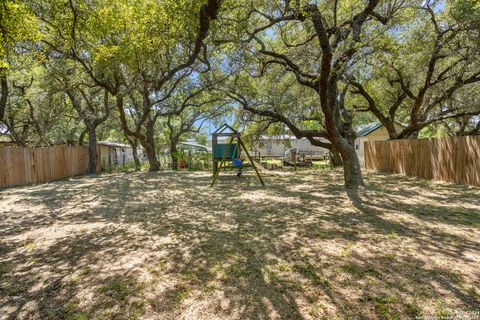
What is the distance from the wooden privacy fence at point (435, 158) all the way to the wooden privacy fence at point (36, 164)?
15.8m

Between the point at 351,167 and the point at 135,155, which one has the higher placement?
the point at 135,155

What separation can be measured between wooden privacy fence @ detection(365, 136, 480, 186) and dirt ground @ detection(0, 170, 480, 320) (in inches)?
119

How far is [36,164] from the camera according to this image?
37.5ft

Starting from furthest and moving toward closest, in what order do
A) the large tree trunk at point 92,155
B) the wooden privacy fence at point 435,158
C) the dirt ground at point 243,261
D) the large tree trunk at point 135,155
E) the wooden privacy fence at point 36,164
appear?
the large tree trunk at point 135,155 → the large tree trunk at point 92,155 → the wooden privacy fence at point 36,164 → the wooden privacy fence at point 435,158 → the dirt ground at point 243,261

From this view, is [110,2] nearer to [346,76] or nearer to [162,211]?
[162,211]

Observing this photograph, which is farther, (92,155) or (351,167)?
(92,155)

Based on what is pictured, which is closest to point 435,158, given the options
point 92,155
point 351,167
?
point 351,167

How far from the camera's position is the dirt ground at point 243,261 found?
2.33 m

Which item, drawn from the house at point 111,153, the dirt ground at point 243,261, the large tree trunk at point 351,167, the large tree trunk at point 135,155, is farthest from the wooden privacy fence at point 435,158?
the house at point 111,153

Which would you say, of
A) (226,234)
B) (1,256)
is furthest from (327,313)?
(1,256)

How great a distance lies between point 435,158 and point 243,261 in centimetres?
967

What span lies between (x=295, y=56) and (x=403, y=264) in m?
7.76

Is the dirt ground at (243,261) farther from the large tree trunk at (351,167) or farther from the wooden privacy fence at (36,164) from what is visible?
the wooden privacy fence at (36,164)

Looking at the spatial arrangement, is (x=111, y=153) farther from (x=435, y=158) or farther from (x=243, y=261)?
(x=243, y=261)
